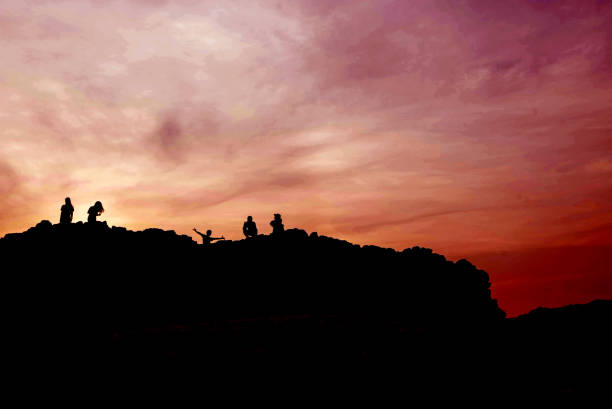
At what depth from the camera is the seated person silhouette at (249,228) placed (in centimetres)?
2273

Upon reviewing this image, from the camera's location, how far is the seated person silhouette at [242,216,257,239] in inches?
895

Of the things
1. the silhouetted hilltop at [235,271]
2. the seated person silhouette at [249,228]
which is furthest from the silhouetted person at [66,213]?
the seated person silhouette at [249,228]

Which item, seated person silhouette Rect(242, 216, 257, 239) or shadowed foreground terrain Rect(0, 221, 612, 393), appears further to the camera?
seated person silhouette Rect(242, 216, 257, 239)

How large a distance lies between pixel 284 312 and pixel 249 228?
5.18 m

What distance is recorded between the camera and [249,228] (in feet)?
74.8

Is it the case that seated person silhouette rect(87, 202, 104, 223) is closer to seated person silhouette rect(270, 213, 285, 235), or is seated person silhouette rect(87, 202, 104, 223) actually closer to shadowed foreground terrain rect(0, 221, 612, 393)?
shadowed foreground terrain rect(0, 221, 612, 393)

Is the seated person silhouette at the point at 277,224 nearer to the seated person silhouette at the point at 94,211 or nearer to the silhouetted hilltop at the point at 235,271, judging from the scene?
the silhouetted hilltop at the point at 235,271

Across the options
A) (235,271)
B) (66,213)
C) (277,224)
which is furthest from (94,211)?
(277,224)

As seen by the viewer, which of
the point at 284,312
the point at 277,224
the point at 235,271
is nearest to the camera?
the point at 284,312

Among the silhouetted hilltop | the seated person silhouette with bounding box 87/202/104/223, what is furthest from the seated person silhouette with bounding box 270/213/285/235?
the seated person silhouette with bounding box 87/202/104/223

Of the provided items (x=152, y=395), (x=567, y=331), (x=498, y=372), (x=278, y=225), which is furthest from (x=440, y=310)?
(x=152, y=395)

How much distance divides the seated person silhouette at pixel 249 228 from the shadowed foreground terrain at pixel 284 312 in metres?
0.83

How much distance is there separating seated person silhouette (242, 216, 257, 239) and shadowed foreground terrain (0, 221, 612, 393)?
0.83m

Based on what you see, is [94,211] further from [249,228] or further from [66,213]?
[249,228]
